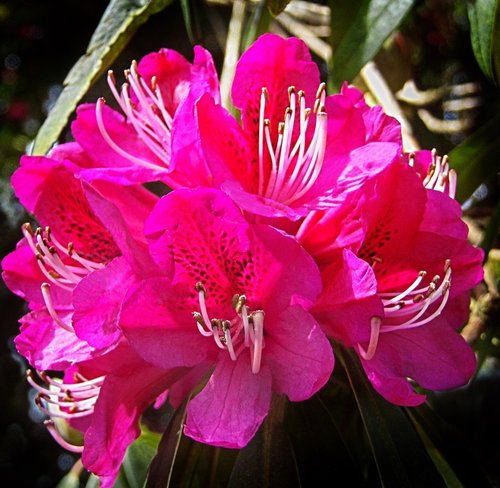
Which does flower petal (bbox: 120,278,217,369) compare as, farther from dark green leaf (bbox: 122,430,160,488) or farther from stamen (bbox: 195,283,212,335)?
dark green leaf (bbox: 122,430,160,488)

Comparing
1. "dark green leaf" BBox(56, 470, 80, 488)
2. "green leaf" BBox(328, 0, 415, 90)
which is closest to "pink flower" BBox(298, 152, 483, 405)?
"green leaf" BBox(328, 0, 415, 90)

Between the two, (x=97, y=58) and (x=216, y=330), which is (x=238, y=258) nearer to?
(x=216, y=330)

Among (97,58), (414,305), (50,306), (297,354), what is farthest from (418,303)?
(97,58)

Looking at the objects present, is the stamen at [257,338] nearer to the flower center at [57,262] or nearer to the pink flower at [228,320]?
the pink flower at [228,320]

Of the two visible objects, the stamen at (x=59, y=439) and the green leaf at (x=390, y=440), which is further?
the stamen at (x=59, y=439)

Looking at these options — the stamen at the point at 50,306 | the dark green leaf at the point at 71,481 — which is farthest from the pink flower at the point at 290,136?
the dark green leaf at the point at 71,481

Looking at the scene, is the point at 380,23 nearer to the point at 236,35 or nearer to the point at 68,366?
the point at 236,35

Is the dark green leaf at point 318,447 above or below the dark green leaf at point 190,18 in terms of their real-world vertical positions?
below

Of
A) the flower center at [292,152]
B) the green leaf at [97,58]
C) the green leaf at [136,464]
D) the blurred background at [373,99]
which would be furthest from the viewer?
the blurred background at [373,99]
